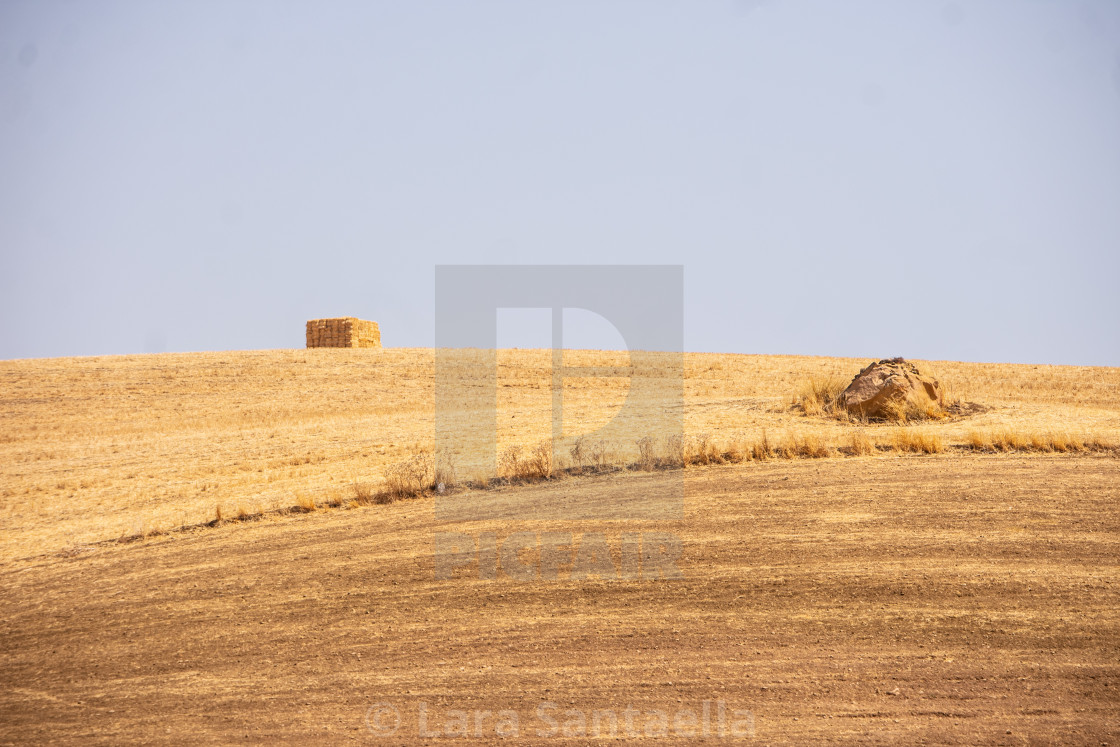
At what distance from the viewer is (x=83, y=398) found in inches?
1222

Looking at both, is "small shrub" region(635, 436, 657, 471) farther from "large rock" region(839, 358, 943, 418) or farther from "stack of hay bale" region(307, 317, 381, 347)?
"stack of hay bale" region(307, 317, 381, 347)

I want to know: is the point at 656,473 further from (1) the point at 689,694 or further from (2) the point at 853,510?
(1) the point at 689,694

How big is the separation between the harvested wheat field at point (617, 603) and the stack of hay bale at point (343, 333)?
99.6 feet

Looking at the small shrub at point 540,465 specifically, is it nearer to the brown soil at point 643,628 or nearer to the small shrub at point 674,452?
the small shrub at point 674,452

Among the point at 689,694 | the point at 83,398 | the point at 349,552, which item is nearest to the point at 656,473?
the point at 349,552

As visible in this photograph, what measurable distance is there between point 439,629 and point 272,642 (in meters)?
1.82

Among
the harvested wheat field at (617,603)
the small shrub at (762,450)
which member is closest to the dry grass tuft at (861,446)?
the harvested wheat field at (617,603)

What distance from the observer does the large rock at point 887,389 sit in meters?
18.5

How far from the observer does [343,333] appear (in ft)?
157
